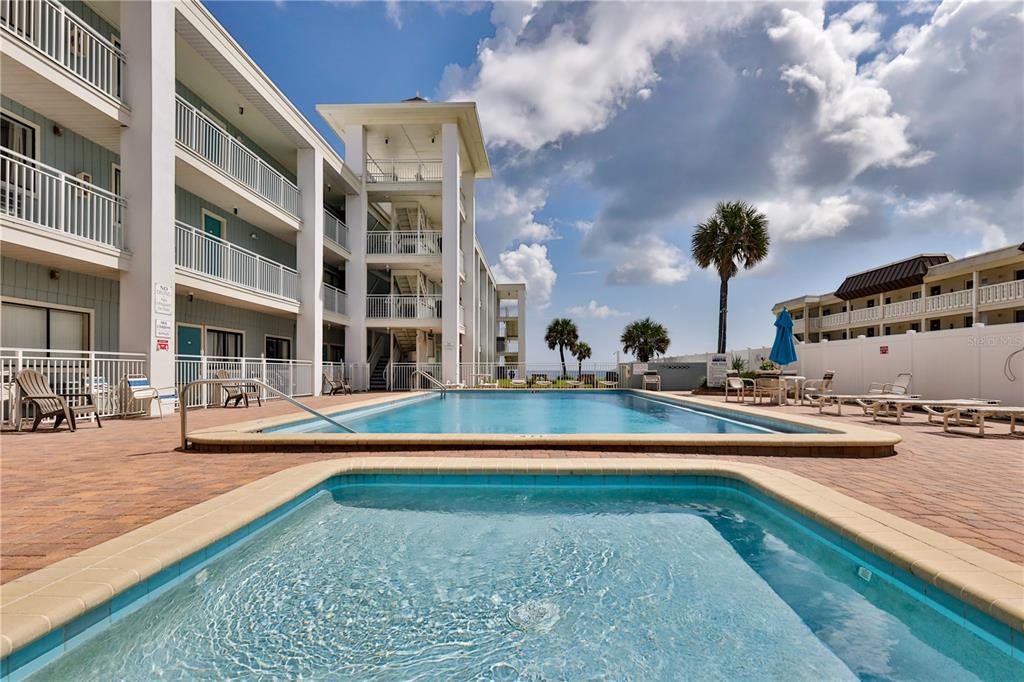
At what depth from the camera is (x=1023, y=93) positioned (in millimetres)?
10906

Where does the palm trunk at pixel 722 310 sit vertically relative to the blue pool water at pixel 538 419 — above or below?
above

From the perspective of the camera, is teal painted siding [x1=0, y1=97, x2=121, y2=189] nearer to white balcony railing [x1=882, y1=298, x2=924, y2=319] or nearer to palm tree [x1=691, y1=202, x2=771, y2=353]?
palm tree [x1=691, y1=202, x2=771, y2=353]

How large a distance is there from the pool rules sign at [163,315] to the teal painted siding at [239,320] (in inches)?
115

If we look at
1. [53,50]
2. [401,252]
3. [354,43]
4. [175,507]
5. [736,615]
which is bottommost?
[736,615]

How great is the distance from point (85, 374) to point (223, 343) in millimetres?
6098

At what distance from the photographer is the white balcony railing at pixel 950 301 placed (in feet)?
79.0

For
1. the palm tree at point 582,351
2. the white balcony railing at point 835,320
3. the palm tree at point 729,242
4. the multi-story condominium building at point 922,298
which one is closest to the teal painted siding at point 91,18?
the palm tree at point 729,242

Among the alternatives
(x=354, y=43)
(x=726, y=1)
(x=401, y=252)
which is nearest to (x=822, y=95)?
(x=726, y=1)

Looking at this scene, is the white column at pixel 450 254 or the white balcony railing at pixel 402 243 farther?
the white balcony railing at pixel 402 243

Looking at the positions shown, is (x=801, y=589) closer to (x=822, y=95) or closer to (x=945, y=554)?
(x=945, y=554)

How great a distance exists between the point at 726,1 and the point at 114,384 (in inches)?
641

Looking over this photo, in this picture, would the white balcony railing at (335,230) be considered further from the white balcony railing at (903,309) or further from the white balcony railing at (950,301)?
the white balcony railing at (903,309)

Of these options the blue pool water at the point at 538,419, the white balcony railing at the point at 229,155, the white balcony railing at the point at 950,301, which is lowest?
the blue pool water at the point at 538,419

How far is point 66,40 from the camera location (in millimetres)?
9172
